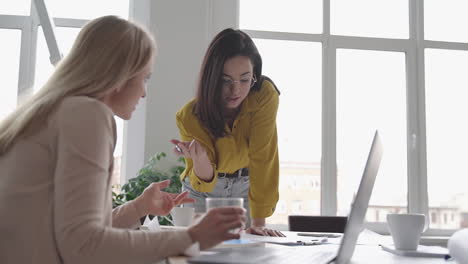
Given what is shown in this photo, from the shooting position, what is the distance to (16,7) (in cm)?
443

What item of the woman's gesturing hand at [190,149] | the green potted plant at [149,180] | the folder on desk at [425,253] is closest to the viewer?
the folder on desk at [425,253]

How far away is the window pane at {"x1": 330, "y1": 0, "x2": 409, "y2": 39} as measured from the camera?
4527 mm

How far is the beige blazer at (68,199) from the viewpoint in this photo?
878 millimetres

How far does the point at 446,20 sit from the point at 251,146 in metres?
3.16

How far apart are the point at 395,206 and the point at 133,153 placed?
2254mm

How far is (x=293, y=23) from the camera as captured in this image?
4480 millimetres

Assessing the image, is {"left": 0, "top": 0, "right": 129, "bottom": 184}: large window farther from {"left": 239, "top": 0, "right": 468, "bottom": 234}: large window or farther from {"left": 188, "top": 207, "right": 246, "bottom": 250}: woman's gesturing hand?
{"left": 188, "top": 207, "right": 246, "bottom": 250}: woman's gesturing hand

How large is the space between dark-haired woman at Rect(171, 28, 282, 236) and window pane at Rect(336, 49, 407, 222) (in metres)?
2.18

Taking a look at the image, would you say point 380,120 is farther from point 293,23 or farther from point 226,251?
point 226,251

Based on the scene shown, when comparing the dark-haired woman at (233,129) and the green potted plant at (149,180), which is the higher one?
the dark-haired woman at (233,129)

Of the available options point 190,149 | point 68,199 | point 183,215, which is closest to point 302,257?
point 68,199

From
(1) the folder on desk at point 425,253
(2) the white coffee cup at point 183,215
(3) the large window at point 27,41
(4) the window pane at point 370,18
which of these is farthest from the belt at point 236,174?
(4) the window pane at point 370,18

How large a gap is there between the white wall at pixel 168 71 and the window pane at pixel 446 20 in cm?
185

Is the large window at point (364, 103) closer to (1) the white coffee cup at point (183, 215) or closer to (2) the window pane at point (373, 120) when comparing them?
(2) the window pane at point (373, 120)
